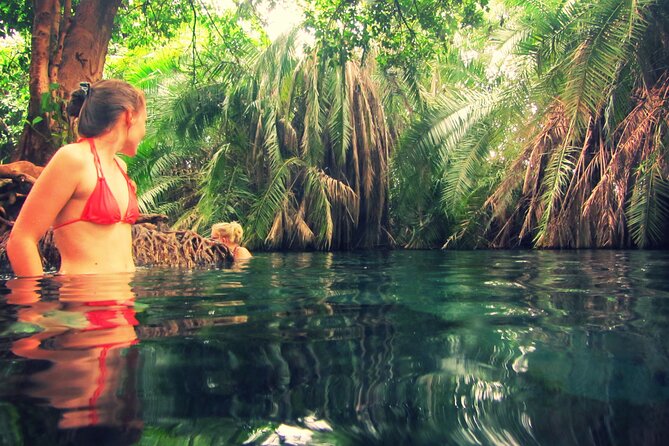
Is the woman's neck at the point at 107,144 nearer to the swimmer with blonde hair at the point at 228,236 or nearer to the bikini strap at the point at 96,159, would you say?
the bikini strap at the point at 96,159

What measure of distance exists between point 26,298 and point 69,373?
5.16 feet

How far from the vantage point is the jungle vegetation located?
7969 millimetres

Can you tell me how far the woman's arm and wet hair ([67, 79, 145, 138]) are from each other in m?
0.24

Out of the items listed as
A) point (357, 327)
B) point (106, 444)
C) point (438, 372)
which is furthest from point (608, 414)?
point (357, 327)

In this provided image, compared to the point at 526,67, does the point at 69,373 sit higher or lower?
lower

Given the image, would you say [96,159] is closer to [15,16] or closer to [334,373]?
[334,373]

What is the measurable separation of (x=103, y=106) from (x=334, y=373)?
8.41 ft

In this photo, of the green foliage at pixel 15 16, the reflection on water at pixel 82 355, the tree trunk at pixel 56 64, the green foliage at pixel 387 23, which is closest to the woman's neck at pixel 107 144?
the reflection on water at pixel 82 355

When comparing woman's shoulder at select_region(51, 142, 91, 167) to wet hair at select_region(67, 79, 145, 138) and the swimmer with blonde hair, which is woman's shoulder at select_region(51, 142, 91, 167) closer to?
wet hair at select_region(67, 79, 145, 138)

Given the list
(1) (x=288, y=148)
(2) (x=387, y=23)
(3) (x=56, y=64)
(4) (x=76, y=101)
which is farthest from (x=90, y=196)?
(1) (x=288, y=148)

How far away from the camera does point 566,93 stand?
796 centimetres

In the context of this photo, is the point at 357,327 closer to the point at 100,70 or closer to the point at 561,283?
the point at 561,283

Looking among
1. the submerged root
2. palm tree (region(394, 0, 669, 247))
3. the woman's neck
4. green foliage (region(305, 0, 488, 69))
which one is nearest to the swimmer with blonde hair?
the submerged root

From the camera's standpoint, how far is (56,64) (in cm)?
646
